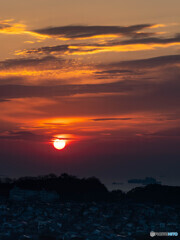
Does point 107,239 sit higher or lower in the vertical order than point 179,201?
lower

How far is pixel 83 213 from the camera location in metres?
31.4

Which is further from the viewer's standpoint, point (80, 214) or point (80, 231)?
point (80, 214)

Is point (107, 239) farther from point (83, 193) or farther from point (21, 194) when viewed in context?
point (83, 193)

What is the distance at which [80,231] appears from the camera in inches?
1090

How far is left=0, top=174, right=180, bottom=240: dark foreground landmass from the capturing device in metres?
27.3

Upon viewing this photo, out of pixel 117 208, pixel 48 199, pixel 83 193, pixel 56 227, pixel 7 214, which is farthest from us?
pixel 83 193

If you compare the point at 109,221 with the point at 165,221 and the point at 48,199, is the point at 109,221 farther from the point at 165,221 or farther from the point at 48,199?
the point at 48,199

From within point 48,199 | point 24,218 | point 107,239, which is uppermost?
point 48,199

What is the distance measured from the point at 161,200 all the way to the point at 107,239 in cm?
1338

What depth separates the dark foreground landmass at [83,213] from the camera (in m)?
27.3

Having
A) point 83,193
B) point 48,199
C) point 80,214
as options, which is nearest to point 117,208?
point 80,214

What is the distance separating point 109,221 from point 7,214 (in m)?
5.58

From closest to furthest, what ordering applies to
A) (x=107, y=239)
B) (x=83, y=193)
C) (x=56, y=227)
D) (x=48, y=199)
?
(x=107, y=239) → (x=56, y=227) → (x=48, y=199) → (x=83, y=193)

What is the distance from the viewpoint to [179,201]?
126 ft
